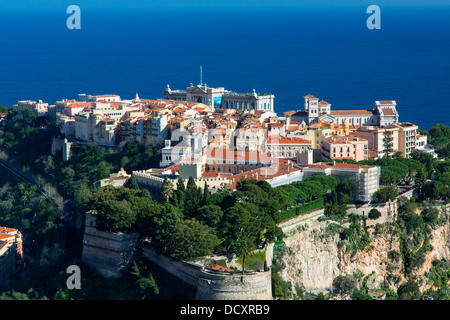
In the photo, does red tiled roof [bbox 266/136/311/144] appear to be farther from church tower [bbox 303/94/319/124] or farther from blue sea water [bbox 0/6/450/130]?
blue sea water [bbox 0/6/450/130]

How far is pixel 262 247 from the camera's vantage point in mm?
41531

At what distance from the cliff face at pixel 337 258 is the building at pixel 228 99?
2326 cm

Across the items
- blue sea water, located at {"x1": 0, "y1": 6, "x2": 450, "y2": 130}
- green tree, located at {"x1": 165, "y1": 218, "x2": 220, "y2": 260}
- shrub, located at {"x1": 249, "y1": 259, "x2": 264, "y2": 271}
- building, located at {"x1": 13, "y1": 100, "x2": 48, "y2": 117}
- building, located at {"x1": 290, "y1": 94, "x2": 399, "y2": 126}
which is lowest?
shrub, located at {"x1": 249, "y1": 259, "x2": 264, "y2": 271}

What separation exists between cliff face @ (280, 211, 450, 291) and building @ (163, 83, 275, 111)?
2326cm

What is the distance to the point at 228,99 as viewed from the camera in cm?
7244

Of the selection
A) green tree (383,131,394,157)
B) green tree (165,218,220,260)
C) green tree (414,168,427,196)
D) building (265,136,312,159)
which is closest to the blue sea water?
green tree (383,131,394,157)

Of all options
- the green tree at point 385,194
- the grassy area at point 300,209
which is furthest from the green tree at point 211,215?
the green tree at point 385,194

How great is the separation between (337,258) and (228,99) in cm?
2821

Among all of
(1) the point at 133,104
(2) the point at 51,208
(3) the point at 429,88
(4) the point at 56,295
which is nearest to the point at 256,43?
(3) the point at 429,88

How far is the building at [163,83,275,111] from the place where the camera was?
70750 mm

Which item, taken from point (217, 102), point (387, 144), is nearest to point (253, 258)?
point (387, 144)

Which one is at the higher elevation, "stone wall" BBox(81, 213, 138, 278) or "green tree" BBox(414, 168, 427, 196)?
"green tree" BBox(414, 168, 427, 196)

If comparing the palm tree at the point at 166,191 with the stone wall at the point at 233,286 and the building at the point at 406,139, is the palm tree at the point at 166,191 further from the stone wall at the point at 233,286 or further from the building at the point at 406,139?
the building at the point at 406,139

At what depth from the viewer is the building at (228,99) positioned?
2785 inches
